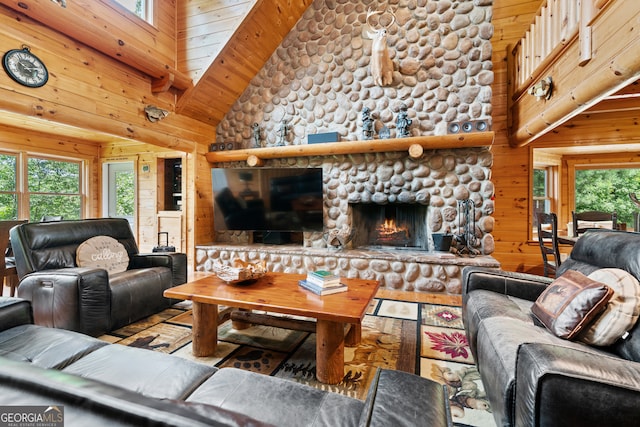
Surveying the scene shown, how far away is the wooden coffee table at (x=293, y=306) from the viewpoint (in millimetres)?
1684

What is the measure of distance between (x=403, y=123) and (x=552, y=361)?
3320 mm

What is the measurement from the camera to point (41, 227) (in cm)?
247

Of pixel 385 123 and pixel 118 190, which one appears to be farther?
pixel 118 190

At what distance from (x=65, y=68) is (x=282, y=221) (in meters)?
2.86

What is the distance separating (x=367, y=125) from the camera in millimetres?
3945

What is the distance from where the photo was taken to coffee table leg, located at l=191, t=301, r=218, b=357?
1972mm

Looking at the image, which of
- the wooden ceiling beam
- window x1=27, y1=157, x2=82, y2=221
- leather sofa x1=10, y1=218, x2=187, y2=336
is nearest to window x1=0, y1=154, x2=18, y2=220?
window x1=27, y1=157, x2=82, y2=221

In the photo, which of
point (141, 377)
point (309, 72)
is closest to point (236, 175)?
point (309, 72)

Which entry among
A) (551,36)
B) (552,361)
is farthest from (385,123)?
(552,361)

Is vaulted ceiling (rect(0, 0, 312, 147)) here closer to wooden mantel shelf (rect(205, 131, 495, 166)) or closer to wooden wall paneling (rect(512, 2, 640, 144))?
wooden mantel shelf (rect(205, 131, 495, 166))

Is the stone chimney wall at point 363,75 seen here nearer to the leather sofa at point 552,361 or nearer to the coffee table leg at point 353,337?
the leather sofa at point 552,361

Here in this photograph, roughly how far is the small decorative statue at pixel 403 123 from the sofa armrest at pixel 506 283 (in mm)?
2165

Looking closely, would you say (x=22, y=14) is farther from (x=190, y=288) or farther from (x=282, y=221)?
(x=282, y=221)

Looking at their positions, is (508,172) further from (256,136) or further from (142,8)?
(142,8)
